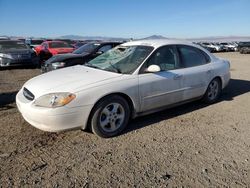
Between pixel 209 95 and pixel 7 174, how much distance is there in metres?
4.57

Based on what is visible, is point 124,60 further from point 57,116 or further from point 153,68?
point 57,116

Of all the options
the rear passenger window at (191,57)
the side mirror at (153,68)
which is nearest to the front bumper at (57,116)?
the side mirror at (153,68)

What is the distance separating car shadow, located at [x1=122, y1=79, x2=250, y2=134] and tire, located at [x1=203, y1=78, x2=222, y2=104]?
0.16m

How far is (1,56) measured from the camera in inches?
500

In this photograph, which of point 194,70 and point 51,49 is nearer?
point 194,70

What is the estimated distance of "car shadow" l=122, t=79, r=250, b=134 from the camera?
4801 millimetres

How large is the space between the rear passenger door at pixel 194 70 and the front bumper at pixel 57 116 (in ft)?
7.35

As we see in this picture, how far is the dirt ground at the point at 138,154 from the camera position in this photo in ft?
10.0

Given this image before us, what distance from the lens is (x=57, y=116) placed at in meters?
3.73

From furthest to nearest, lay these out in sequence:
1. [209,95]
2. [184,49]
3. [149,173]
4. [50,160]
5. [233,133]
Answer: [209,95]
[184,49]
[233,133]
[50,160]
[149,173]

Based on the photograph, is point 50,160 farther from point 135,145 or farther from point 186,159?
point 186,159

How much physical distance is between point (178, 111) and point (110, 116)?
195 cm

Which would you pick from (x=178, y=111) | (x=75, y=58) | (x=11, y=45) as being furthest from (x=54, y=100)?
(x=11, y=45)

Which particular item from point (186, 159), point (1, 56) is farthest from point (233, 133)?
point (1, 56)
